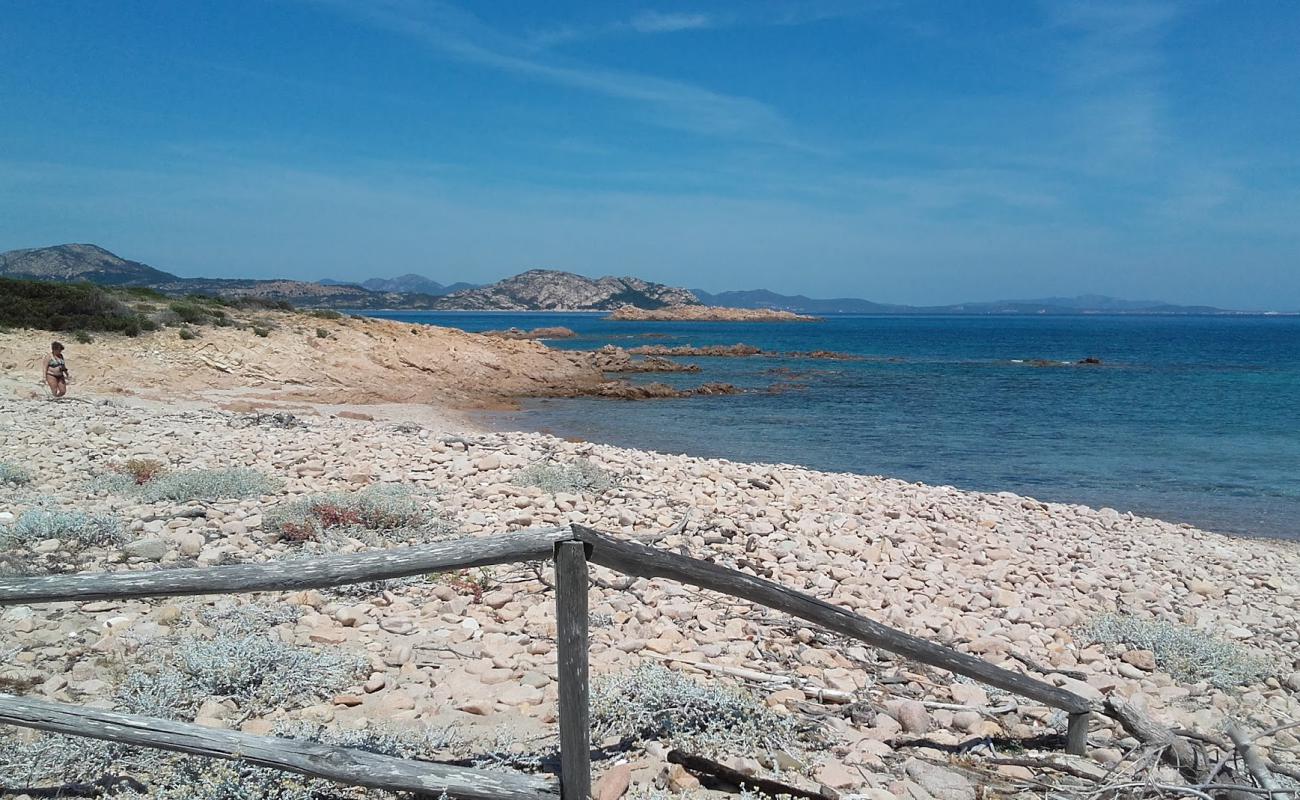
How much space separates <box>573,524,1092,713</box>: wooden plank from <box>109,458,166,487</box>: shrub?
7.33m

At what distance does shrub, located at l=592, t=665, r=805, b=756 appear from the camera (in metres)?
3.90

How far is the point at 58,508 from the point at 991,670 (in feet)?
26.0

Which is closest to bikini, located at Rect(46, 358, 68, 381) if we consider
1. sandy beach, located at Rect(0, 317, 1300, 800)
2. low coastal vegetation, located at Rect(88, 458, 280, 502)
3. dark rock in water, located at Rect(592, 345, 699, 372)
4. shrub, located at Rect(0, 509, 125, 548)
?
sandy beach, located at Rect(0, 317, 1300, 800)

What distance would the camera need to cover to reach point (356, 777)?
9.96 feet

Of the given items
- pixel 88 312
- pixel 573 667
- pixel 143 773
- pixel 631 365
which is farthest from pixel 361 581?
pixel 631 365

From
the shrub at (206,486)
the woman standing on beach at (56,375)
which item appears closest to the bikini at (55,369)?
the woman standing on beach at (56,375)

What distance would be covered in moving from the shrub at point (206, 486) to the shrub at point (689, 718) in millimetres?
5705

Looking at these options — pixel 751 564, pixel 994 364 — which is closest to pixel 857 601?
pixel 751 564

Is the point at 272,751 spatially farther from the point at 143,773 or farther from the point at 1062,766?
the point at 1062,766

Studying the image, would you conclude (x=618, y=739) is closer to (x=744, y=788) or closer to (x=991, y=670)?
(x=744, y=788)

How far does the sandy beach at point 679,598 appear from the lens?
4.23 metres

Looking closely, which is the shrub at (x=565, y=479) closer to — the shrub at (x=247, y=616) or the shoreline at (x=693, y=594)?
the shoreline at (x=693, y=594)

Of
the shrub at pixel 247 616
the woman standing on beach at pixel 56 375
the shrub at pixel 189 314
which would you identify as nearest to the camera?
the shrub at pixel 247 616

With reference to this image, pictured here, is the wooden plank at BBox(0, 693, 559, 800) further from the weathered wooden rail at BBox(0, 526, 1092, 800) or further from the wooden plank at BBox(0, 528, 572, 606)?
the wooden plank at BBox(0, 528, 572, 606)
